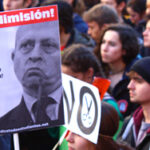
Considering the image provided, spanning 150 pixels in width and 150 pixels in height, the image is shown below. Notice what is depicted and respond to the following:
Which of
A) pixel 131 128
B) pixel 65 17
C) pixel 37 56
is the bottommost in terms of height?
pixel 131 128

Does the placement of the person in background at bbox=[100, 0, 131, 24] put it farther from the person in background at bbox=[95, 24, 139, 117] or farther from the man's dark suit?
the man's dark suit

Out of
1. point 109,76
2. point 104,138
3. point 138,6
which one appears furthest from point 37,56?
point 138,6

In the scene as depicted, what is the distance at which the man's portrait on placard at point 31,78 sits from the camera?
7.12 ft

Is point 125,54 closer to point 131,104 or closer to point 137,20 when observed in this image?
point 131,104

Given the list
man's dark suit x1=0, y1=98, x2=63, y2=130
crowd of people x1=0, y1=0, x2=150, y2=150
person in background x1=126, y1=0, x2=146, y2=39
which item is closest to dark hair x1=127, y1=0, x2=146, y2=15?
person in background x1=126, y1=0, x2=146, y2=39

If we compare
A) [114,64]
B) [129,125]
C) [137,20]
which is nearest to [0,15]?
[129,125]

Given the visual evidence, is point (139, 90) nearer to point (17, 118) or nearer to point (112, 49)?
point (112, 49)

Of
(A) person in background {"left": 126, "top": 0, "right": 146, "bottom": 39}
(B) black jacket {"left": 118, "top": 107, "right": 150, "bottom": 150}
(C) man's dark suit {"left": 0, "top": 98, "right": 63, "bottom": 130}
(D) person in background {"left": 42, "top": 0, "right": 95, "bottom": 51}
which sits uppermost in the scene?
(A) person in background {"left": 126, "top": 0, "right": 146, "bottom": 39}

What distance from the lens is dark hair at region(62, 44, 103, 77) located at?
347cm

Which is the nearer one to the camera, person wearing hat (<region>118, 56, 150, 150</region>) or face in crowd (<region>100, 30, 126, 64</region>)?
person wearing hat (<region>118, 56, 150, 150</region>)

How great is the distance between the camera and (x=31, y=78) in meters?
2.21

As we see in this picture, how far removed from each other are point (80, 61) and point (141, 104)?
0.56 m

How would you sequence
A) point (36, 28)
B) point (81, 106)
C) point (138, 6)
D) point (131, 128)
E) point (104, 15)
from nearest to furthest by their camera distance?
point (36, 28)
point (81, 106)
point (131, 128)
point (104, 15)
point (138, 6)

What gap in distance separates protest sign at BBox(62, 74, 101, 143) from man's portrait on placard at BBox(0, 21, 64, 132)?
0.08 meters
